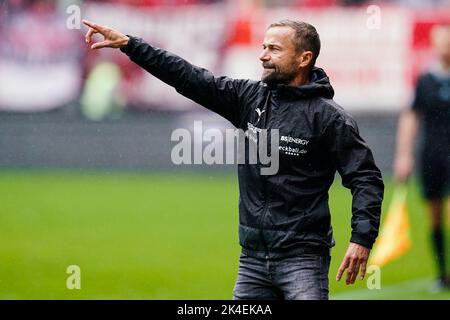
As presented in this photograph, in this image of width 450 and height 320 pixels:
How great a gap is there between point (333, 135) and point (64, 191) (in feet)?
36.2

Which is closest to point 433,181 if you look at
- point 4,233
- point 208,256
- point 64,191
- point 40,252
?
point 208,256

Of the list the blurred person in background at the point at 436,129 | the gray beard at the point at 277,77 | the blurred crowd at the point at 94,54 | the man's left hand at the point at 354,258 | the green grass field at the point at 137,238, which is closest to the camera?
the man's left hand at the point at 354,258

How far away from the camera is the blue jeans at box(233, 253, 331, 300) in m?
5.08

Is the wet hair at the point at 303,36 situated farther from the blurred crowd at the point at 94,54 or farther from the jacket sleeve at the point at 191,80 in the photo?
the blurred crowd at the point at 94,54

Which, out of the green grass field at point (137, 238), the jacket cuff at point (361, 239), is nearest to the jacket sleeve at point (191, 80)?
the jacket cuff at point (361, 239)

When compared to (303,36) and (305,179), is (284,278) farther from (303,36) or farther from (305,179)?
(303,36)

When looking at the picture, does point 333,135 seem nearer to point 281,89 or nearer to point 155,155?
point 281,89

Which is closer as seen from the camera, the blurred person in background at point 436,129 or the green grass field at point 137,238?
the green grass field at point 137,238

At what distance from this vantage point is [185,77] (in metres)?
5.35

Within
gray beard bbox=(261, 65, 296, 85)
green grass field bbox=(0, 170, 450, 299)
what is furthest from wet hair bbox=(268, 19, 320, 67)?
green grass field bbox=(0, 170, 450, 299)

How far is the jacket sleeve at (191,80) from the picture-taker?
5.33 meters

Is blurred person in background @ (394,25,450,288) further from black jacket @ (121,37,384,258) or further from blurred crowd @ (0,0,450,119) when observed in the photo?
blurred crowd @ (0,0,450,119)

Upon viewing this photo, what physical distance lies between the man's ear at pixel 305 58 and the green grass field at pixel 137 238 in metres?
3.41
